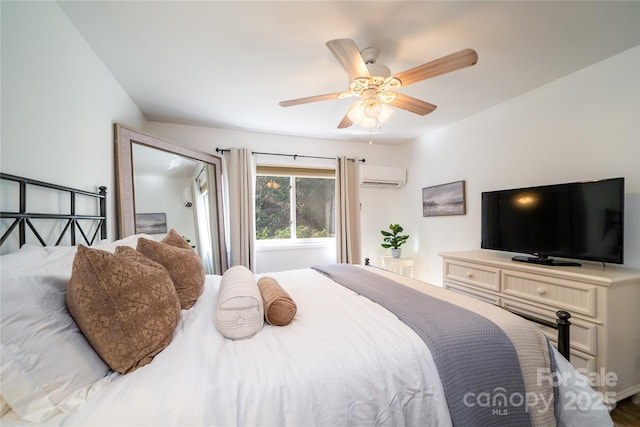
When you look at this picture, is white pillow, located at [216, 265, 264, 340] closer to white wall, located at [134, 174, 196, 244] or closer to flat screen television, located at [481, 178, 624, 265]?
white wall, located at [134, 174, 196, 244]

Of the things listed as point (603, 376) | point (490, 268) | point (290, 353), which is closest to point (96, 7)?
point (290, 353)

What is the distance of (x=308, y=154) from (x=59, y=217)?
2.82m

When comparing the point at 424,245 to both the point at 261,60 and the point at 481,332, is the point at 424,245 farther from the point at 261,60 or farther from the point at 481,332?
the point at 261,60

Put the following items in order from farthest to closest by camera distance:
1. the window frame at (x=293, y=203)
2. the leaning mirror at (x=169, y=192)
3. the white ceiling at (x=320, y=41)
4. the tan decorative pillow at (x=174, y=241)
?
1. the window frame at (x=293, y=203)
2. the leaning mirror at (x=169, y=192)
3. the tan decorative pillow at (x=174, y=241)
4. the white ceiling at (x=320, y=41)

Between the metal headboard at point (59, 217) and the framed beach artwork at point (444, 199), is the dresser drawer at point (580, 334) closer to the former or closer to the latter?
the framed beach artwork at point (444, 199)

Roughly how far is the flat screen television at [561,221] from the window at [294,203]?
2.18m

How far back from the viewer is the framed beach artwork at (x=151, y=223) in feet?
7.59

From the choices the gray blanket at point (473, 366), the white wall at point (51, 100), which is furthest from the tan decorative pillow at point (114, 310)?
the gray blanket at point (473, 366)

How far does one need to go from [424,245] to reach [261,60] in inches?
122

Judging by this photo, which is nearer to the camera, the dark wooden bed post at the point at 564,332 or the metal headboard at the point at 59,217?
the metal headboard at the point at 59,217

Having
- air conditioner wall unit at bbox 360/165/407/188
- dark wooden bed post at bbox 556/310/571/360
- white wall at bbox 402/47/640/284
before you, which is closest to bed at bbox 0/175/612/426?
Result: dark wooden bed post at bbox 556/310/571/360

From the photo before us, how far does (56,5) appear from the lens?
133 centimetres

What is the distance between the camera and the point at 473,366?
949 mm

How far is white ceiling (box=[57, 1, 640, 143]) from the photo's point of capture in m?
1.39
